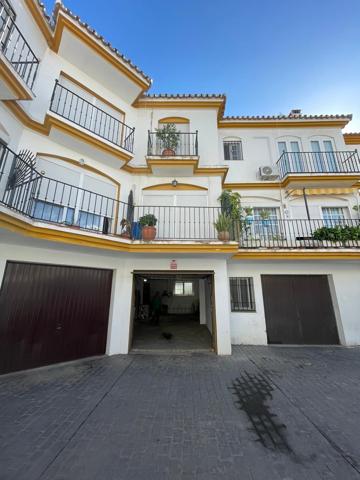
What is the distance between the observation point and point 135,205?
8133 mm

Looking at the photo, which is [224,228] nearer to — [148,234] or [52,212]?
[148,234]

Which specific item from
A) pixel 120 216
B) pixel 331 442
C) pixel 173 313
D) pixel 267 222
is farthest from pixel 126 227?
pixel 173 313

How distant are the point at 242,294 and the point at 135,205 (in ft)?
20.7

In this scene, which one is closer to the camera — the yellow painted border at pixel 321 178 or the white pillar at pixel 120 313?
the white pillar at pixel 120 313

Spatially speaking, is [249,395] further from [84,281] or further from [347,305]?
[347,305]

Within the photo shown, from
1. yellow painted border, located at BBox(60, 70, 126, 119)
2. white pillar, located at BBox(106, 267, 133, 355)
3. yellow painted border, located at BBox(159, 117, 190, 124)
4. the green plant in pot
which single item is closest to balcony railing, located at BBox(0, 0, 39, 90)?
yellow painted border, located at BBox(60, 70, 126, 119)

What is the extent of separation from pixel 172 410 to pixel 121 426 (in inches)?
39.7

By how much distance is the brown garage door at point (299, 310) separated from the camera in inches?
333

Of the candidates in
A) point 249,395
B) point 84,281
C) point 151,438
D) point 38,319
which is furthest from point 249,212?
point 38,319

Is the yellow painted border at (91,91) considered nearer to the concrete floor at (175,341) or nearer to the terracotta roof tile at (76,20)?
the terracotta roof tile at (76,20)

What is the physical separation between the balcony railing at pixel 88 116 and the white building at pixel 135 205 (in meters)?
→ 0.06

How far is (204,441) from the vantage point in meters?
3.05

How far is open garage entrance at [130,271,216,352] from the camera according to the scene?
7932mm

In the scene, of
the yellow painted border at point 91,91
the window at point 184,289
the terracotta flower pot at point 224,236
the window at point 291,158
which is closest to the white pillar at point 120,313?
the terracotta flower pot at point 224,236
